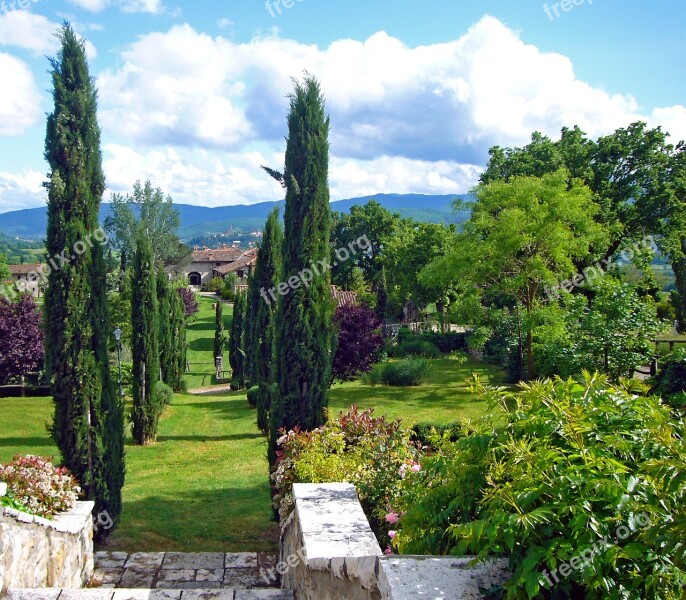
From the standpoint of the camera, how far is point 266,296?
1532 cm

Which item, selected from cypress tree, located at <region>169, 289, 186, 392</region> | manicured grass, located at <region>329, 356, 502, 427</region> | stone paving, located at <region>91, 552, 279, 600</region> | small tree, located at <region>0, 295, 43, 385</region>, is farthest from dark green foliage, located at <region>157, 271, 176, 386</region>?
stone paving, located at <region>91, 552, 279, 600</region>

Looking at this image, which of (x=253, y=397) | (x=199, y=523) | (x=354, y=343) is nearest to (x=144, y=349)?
(x=253, y=397)

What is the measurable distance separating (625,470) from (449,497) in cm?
86

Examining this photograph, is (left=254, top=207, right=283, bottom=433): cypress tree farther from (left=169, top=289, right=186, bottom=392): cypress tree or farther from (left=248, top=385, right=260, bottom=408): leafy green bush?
(left=169, top=289, right=186, bottom=392): cypress tree

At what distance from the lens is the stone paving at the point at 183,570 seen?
6273 millimetres

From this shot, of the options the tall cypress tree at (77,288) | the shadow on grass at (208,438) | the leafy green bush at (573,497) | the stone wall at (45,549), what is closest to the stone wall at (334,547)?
the leafy green bush at (573,497)

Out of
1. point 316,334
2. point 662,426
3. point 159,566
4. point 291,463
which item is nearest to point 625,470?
point 662,426

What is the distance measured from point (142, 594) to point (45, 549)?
1.16 meters

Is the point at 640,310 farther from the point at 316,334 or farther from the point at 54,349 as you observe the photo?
the point at 54,349

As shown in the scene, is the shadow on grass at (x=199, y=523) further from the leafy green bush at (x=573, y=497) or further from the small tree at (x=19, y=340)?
the small tree at (x=19, y=340)

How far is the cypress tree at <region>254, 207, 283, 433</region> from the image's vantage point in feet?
47.5

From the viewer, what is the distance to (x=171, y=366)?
2306 cm

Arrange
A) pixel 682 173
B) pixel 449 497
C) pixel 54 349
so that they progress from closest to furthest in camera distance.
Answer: pixel 449 497 < pixel 54 349 < pixel 682 173

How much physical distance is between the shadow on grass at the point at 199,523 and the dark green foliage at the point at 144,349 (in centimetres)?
424
